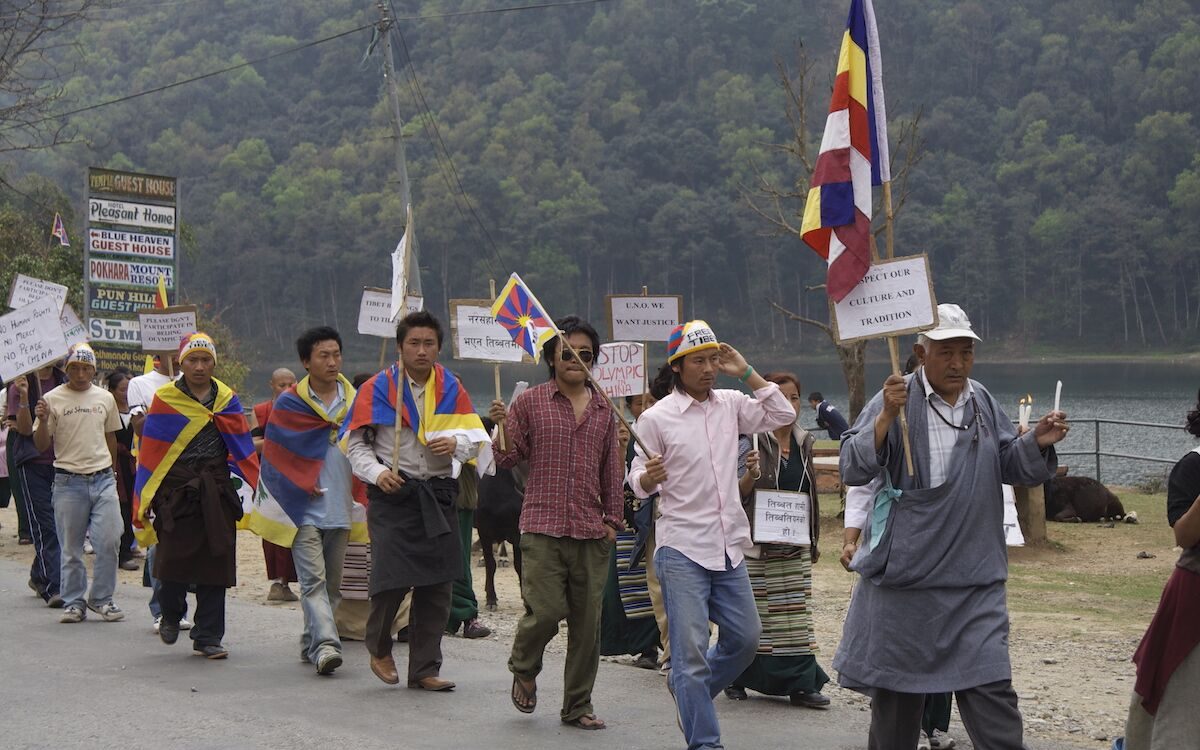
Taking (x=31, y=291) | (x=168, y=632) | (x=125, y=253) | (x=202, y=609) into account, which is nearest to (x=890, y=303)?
(x=202, y=609)

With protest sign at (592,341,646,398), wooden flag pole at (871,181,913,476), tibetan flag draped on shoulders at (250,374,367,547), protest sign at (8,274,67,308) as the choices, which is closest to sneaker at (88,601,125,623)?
tibetan flag draped on shoulders at (250,374,367,547)

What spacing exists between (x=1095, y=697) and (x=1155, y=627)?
2.80 meters

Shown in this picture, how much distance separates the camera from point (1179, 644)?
16.3ft

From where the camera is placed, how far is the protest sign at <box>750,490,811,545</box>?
295 inches

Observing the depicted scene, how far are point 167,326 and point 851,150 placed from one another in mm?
7705

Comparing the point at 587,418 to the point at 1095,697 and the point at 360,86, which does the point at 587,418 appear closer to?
the point at 1095,697

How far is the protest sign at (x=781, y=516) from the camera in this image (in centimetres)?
749

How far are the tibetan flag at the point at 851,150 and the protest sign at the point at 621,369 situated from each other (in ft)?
10.7

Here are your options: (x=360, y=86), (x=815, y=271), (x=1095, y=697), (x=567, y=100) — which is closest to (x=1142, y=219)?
(x=815, y=271)

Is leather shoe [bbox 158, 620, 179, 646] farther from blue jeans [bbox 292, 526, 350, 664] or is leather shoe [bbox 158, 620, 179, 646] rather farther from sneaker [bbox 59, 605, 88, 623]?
sneaker [bbox 59, 605, 88, 623]

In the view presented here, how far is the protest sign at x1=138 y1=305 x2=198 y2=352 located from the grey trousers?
27.5ft

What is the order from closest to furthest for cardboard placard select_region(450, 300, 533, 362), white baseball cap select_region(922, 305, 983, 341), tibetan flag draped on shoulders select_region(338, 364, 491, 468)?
white baseball cap select_region(922, 305, 983, 341)
tibetan flag draped on shoulders select_region(338, 364, 491, 468)
cardboard placard select_region(450, 300, 533, 362)

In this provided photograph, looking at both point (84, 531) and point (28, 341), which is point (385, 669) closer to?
point (84, 531)

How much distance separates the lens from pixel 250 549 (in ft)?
50.9
